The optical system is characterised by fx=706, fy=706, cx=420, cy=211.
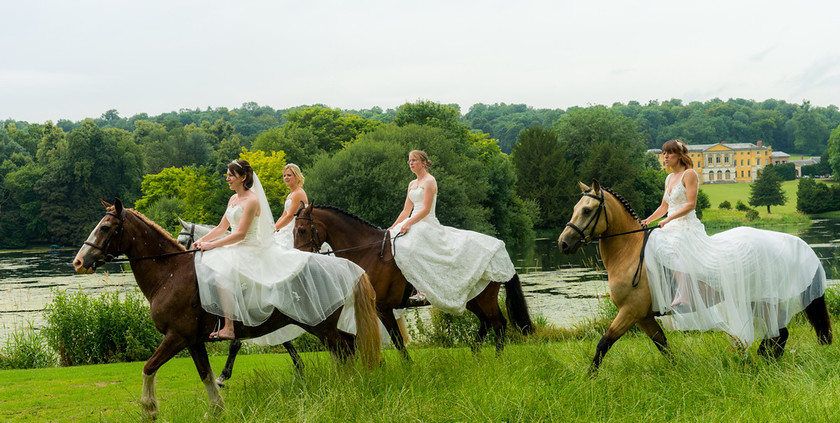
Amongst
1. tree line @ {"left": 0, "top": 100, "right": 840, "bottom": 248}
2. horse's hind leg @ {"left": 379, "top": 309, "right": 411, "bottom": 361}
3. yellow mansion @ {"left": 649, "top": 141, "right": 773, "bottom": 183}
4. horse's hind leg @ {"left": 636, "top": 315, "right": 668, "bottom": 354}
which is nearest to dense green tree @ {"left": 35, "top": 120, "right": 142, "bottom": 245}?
tree line @ {"left": 0, "top": 100, "right": 840, "bottom": 248}

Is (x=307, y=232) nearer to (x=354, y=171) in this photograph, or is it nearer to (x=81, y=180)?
(x=354, y=171)

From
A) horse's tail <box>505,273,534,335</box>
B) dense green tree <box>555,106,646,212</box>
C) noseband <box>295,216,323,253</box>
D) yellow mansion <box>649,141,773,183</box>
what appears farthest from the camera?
yellow mansion <box>649,141,773,183</box>

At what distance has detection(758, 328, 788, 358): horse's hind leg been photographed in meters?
7.65

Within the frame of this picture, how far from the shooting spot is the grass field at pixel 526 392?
5.81 metres

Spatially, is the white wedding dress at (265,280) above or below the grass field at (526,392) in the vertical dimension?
above

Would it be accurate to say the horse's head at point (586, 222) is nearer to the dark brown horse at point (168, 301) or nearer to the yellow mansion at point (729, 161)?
the dark brown horse at point (168, 301)

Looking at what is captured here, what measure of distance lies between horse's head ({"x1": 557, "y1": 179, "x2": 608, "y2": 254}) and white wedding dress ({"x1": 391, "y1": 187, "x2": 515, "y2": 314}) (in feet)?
5.65

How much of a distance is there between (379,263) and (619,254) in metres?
3.02

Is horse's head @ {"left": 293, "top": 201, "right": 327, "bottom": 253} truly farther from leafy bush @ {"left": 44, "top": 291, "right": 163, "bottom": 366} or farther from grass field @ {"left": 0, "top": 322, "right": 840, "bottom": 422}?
leafy bush @ {"left": 44, "top": 291, "right": 163, "bottom": 366}

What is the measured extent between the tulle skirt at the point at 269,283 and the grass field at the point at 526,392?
0.68 m

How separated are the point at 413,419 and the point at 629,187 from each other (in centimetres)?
6010

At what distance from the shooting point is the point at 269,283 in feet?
22.6

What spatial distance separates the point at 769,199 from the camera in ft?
258

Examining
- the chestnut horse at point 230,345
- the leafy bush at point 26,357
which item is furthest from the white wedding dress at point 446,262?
the leafy bush at point 26,357
